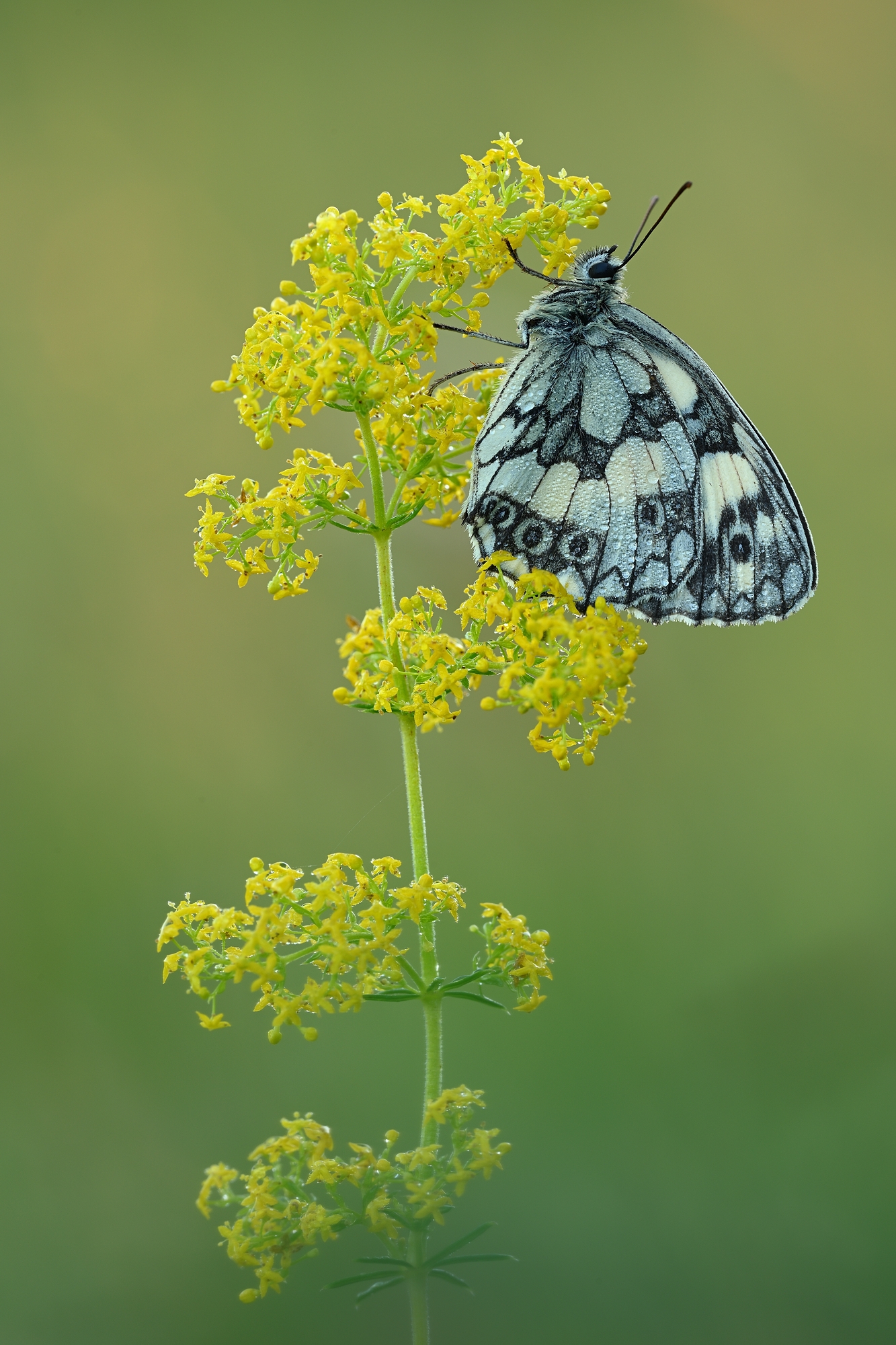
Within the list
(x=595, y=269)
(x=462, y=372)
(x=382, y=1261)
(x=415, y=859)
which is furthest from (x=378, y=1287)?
(x=595, y=269)

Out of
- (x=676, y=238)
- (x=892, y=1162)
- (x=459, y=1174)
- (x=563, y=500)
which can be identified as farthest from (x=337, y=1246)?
(x=676, y=238)

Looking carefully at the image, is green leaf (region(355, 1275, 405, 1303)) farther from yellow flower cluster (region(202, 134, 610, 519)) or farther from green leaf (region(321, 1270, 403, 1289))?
yellow flower cluster (region(202, 134, 610, 519))

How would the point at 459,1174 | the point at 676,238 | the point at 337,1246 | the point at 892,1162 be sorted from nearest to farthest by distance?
the point at 459,1174
the point at 337,1246
the point at 892,1162
the point at 676,238

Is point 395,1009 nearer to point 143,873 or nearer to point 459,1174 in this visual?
point 143,873

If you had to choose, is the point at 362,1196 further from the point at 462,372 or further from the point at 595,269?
the point at 595,269

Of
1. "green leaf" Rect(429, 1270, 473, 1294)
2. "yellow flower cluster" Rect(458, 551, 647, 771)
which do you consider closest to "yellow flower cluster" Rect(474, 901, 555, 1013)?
"yellow flower cluster" Rect(458, 551, 647, 771)

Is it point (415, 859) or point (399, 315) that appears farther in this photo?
point (415, 859)
